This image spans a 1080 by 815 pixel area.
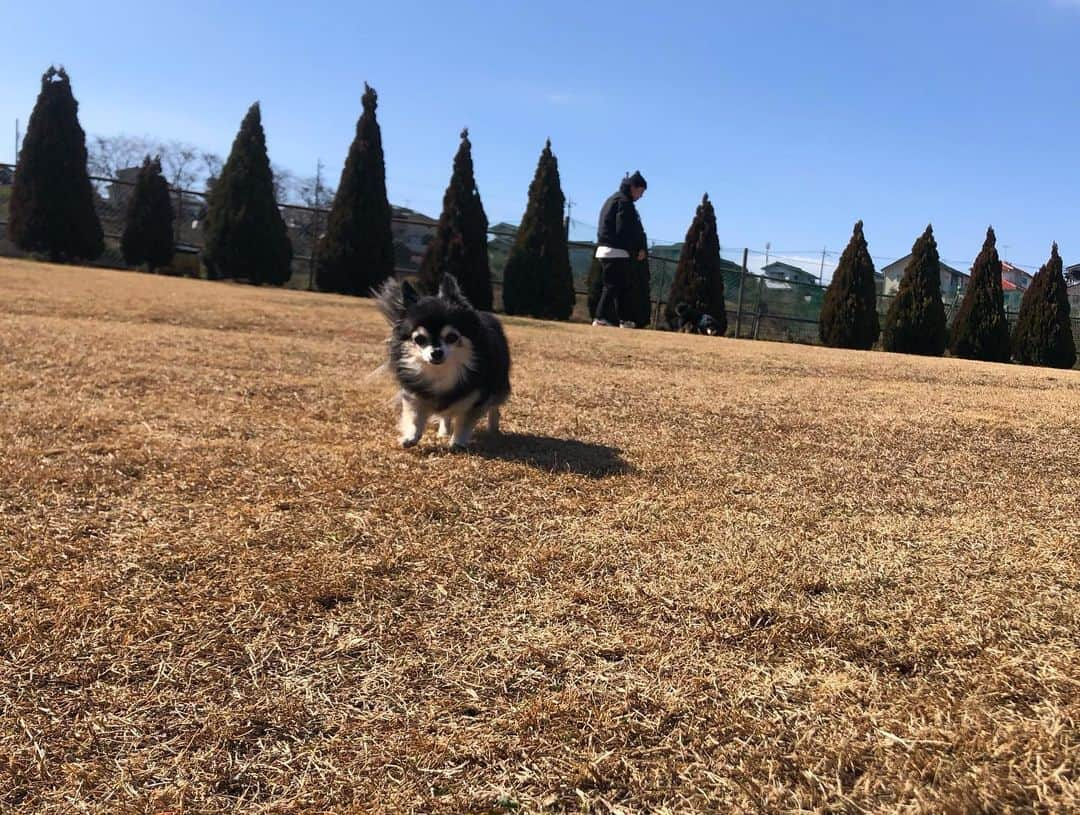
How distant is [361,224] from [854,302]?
9929mm

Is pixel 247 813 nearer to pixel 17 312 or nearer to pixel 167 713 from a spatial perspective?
pixel 167 713

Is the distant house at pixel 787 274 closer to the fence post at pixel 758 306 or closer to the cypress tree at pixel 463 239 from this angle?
the fence post at pixel 758 306

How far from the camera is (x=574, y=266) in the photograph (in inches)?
687

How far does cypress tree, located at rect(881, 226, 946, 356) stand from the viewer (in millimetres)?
13906

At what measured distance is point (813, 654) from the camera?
1527 millimetres

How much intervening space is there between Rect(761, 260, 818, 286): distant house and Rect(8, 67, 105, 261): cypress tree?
15.0 m

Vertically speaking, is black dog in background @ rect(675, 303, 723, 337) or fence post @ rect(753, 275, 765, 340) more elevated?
fence post @ rect(753, 275, 765, 340)

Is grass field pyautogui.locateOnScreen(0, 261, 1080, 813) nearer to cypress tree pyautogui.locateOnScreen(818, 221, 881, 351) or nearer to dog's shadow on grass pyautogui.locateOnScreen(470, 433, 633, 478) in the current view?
dog's shadow on grass pyautogui.locateOnScreen(470, 433, 633, 478)

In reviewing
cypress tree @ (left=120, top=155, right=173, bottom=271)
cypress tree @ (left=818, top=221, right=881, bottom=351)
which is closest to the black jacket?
cypress tree @ (left=818, top=221, right=881, bottom=351)

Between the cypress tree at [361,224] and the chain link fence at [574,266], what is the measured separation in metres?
0.62

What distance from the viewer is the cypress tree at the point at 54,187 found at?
55.7 feet

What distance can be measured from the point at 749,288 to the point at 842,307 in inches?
102

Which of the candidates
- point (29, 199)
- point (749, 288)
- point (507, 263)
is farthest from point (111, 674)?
point (29, 199)

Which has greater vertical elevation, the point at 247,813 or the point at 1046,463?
the point at 1046,463
